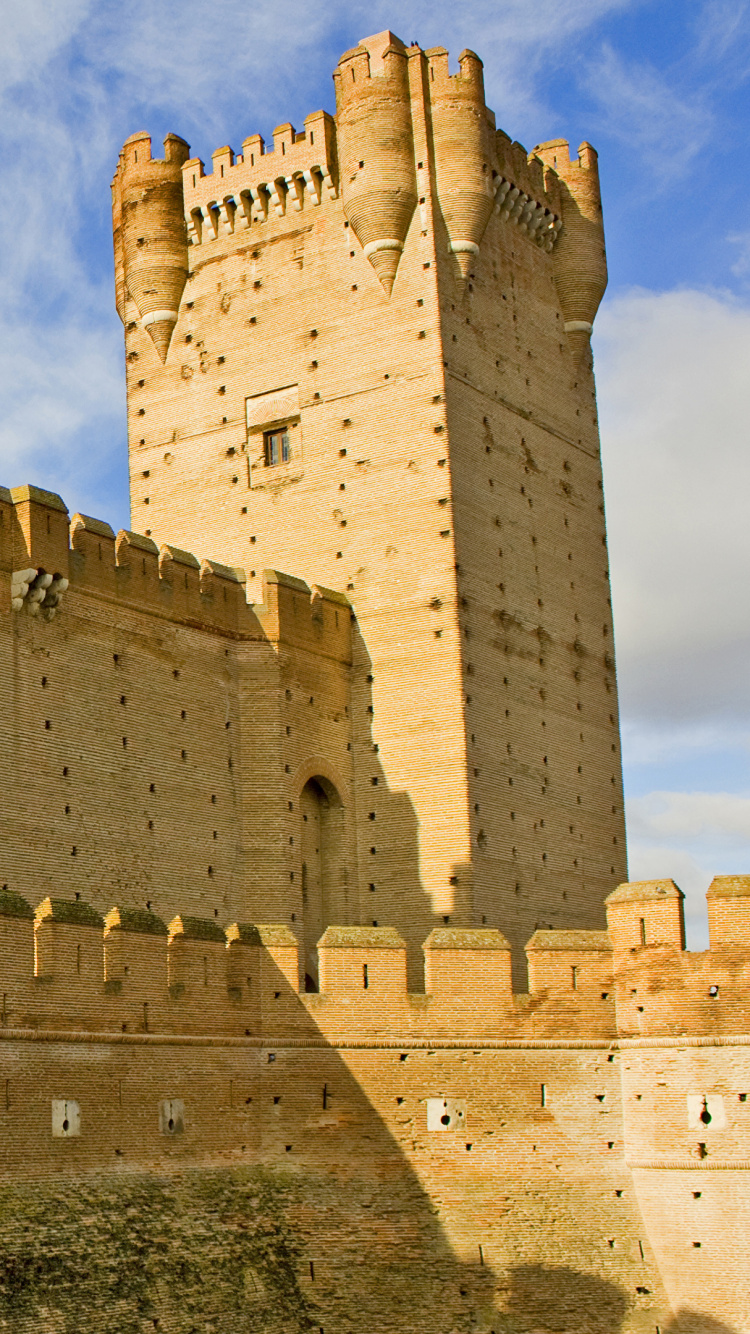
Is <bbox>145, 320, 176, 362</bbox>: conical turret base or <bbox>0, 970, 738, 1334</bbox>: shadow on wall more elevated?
<bbox>145, 320, 176, 362</bbox>: conical turret base

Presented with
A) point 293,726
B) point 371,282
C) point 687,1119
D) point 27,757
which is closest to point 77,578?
point 27,757

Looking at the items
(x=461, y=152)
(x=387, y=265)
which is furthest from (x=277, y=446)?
(x=461, y=152)

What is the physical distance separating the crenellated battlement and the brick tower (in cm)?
5

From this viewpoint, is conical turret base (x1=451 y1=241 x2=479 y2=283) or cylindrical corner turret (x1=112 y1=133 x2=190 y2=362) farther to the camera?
cylindrical corner turret (x1=112 y1=133 x2=190 y2=362)

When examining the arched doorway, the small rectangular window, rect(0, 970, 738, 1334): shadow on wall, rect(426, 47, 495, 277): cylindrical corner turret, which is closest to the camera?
rect(0, 970, 738, 1334): shadow on wall

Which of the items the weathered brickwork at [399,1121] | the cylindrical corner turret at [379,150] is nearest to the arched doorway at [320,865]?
the weathered brickwork at [399,1121]

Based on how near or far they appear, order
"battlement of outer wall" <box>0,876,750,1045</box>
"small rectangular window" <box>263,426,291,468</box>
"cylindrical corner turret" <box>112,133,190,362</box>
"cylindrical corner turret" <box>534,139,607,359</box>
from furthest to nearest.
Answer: "cylindrical corner turret" <box>534,139,607,359</box>, "cylindrical corner turret" <box>112,133,190,362</box>, "small rectangular window" <box>263,426,291,468</box>, "battlement of outer wall" <box>0,876,750,1045</box>

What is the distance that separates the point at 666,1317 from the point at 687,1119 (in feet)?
6.68

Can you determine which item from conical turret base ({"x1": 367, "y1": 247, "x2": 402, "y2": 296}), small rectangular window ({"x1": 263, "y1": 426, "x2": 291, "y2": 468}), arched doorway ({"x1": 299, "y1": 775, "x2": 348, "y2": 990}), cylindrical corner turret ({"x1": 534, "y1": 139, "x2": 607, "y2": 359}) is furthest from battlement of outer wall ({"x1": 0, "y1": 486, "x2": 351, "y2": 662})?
cylindrical corner turret ({"x1": 534, "y1": 139, "x2": 607, "y2": 359})

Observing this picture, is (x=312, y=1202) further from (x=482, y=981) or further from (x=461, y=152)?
(x=461, y=152)

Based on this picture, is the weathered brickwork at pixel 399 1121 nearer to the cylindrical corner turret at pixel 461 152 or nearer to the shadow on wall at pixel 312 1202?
the shadow on wall at pixel 312 1202

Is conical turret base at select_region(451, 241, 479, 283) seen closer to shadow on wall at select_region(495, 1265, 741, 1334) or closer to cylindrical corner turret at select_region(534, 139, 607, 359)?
cylindrical corner turret at select_region(534, 139, 607, 359)

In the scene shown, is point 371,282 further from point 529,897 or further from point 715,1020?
point 715,1020

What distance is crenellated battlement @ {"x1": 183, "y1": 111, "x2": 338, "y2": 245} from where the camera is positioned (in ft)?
100
